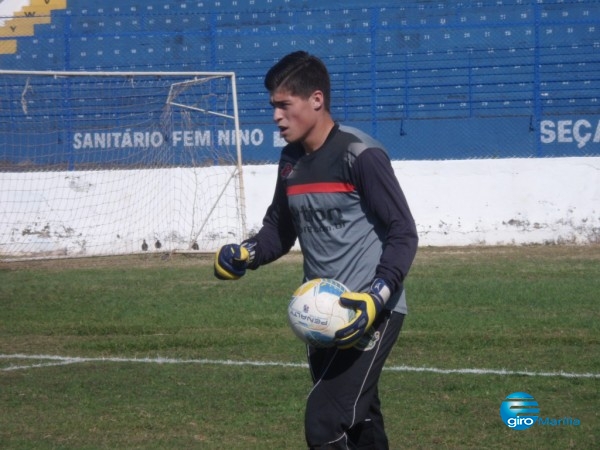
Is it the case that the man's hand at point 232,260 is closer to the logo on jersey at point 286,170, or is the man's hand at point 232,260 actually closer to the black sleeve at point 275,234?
the black sleeve at point 275,234

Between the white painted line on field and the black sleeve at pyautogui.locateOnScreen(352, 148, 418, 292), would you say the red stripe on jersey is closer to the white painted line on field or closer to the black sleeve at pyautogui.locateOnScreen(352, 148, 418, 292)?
the black sleeve at pyautogui.locateOnScreen(352, 148, 418, 292)

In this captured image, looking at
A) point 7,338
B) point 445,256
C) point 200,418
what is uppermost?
point 200,418

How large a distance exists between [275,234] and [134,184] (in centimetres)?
1250

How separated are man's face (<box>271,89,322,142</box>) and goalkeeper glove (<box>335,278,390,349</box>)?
0.73 metres

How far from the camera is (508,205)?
635 inches

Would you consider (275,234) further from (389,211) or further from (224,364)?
(224,364)

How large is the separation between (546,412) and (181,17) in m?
18.6

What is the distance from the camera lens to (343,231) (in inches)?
156

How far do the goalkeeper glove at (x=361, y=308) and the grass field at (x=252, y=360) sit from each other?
78.0 inches

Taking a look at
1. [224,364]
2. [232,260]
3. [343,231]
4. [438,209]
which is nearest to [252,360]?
[224,364]

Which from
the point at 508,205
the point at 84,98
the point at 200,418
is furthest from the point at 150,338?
the point at 84,98

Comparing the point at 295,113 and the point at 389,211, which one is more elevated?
the point at 295,113

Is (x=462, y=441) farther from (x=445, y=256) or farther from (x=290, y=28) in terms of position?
(x=290, y=28)

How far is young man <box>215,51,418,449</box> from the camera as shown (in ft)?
12.5
